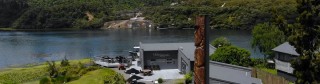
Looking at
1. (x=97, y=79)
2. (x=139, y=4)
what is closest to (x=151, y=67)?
(x=97, y=79)

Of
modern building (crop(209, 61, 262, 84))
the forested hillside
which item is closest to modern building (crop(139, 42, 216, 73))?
modern building (crop(209, 61, 262, 84))

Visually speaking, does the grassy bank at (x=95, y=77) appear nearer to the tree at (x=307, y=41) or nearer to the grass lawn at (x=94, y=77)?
the grass lawn at (x=94, y=77)

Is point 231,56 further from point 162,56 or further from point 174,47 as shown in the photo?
point 162,56

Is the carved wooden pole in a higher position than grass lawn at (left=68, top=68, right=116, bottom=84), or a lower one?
higher

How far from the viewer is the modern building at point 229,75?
79.5 ft

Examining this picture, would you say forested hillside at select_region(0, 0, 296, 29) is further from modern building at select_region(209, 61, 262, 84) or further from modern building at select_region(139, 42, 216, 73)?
modern building at select_region(209, 61, 262, 84)

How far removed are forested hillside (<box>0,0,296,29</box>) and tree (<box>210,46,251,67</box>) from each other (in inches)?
2823

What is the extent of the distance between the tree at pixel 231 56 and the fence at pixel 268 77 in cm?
911

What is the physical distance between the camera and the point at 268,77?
2367 centimetres

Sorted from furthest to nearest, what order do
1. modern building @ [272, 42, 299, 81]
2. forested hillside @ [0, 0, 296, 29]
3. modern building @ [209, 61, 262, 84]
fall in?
forested hillside @ [0, 0, 296, 29]
modern building @ [272, 42, 299, 81]
modern building @ [209, 61, 262, 84]

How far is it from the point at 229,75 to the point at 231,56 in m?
10.2

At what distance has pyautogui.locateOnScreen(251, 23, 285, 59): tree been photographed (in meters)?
43.9

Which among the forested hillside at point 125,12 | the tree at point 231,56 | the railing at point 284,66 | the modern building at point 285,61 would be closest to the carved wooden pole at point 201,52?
the modern building at point 285,61

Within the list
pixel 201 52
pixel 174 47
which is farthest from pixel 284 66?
pixel 201 52
